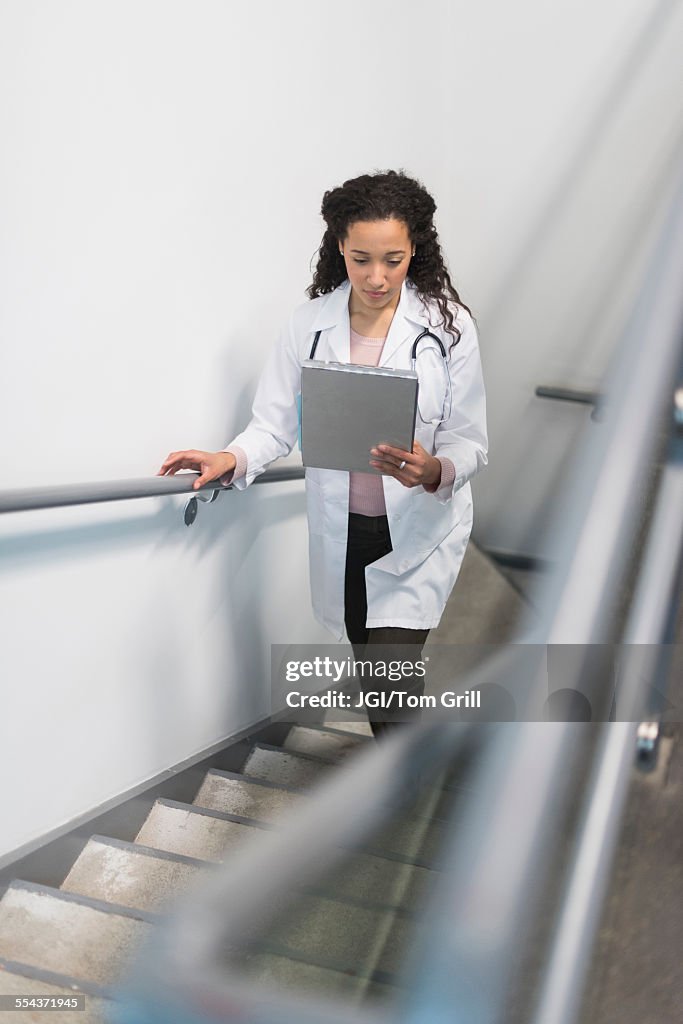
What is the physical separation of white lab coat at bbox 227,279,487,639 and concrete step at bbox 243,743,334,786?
0.49 metres

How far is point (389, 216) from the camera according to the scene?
1.63 m

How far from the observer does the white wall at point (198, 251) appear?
1.56m

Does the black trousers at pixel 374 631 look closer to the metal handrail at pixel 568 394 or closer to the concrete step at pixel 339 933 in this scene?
the concrete step at pixel 339 933

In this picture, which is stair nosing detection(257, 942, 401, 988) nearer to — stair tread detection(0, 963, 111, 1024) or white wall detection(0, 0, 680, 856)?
stair tread detection(0, 963, 111, 1024)

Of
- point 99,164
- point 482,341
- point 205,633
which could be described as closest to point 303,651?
point 205,633

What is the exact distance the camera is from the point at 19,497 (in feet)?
4.72

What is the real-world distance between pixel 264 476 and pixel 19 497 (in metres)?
0.69

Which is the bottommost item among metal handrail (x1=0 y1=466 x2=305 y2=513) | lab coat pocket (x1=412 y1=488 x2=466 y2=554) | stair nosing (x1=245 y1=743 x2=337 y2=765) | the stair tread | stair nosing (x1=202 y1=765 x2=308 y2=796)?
stair nosing (x1=245 y1=743 x2=337 y2=765)

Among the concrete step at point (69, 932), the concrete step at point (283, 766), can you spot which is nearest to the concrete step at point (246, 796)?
the concrete step at point (283, 766)

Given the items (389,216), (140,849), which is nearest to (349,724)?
(140,849)

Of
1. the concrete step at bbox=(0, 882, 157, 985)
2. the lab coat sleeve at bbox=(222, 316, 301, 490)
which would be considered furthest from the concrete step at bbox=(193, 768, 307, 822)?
the lab coat sleeve at bbox=(222, 316, 301, 490)

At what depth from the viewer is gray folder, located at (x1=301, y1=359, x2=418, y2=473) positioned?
1.52 metres

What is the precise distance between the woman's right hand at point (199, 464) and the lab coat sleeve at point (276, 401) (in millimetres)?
100

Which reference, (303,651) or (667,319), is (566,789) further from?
(303,651)
